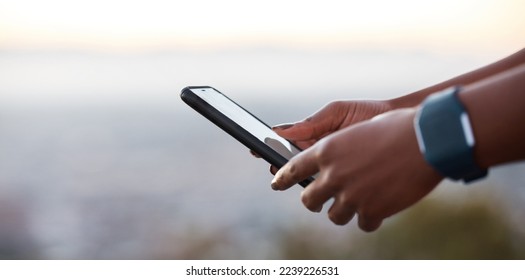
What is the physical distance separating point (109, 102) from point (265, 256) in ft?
1.60

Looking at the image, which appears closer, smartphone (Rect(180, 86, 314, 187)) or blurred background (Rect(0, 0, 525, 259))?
smartphone (Rect(180, 86, 314, 187))

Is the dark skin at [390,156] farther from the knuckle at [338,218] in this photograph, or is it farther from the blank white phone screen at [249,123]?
the blank white phone screen at [249,123]

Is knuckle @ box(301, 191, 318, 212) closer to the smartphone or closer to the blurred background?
the smartphone

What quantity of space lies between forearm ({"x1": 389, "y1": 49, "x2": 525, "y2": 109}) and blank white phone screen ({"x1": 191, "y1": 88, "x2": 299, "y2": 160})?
231 mm

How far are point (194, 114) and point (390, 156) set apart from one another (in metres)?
1.04

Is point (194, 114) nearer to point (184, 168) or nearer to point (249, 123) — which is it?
point (184, 168)

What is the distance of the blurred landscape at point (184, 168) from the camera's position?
1614mm

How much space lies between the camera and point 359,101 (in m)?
1.24

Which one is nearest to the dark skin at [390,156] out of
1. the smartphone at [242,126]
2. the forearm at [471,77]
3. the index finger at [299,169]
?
the index finger at [299,169]

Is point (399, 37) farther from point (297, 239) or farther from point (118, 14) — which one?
point (118, 14)

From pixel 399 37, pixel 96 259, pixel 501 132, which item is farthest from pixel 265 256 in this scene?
pixel 501 132

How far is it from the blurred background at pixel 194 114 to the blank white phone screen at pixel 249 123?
19.1 inches

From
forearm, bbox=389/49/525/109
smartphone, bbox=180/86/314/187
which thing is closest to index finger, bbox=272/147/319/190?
smartphone, bbox=180/86/314/187

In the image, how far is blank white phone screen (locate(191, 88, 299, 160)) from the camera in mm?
1043
